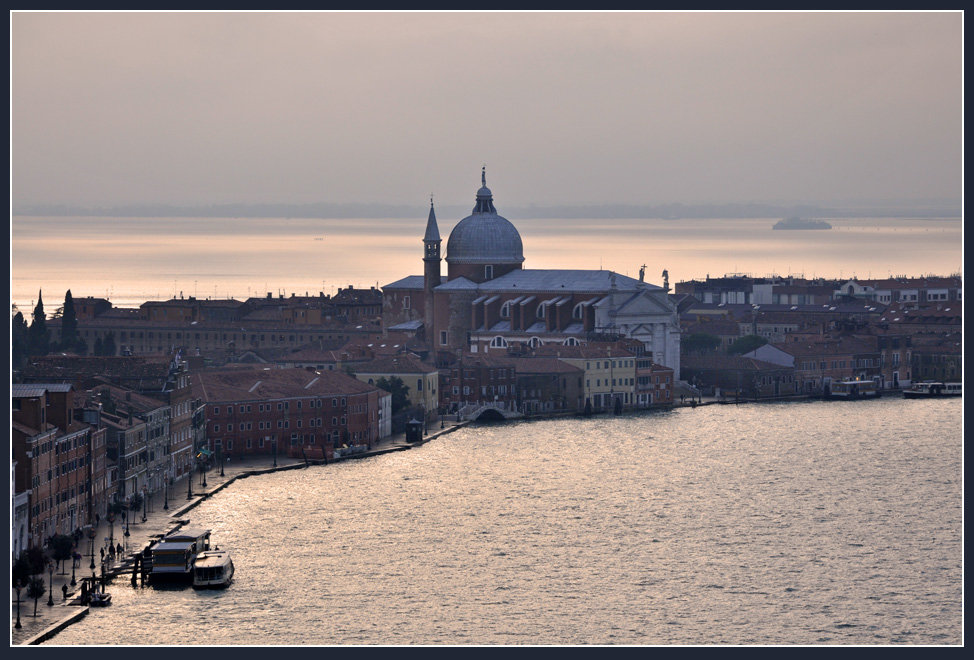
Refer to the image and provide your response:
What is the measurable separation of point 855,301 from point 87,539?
53252 millimetres

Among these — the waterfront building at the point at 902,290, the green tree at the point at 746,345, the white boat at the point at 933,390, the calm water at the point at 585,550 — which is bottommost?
the calm water at the point at 585,550

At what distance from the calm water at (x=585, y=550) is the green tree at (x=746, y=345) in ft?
58.4

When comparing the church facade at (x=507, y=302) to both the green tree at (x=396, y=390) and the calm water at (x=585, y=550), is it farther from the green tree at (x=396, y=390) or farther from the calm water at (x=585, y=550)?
the calm water at (x=585, y=550)

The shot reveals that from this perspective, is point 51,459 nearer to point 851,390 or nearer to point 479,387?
point 479,387

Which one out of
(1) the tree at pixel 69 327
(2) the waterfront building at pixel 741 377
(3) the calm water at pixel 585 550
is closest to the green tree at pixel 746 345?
(2) the waterfront building at pixel 741 377

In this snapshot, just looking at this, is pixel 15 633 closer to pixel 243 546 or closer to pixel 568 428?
pixel 243 546

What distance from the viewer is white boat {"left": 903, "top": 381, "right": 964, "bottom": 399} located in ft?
175

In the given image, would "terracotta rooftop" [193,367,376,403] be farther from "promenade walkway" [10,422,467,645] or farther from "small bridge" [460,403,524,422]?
"small bridge" [460,403,524,422]

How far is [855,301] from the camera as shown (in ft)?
251

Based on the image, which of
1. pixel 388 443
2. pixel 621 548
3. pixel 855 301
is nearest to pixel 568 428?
pixel 388 443

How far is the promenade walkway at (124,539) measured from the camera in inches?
862

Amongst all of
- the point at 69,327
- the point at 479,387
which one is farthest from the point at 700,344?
the point at 69,327

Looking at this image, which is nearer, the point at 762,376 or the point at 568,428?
the point at 568,428

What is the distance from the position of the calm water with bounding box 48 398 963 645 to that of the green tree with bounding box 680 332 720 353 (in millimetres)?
21086
